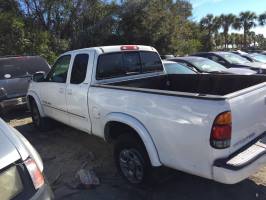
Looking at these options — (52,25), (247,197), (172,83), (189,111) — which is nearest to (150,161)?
(189,111)

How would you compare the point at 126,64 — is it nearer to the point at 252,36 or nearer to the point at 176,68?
the point at 176,68

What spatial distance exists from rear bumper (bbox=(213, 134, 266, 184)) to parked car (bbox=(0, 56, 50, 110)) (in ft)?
21.2

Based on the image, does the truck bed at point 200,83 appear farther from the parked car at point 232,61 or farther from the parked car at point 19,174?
the parked car at point 232,61

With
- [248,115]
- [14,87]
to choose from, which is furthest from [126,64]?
[14,87]

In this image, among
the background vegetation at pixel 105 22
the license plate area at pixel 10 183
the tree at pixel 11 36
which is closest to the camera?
the license plate area at pixel 10 183

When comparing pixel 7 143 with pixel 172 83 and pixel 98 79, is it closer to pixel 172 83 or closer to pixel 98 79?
pixel 98 79

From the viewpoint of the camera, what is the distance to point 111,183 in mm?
4594

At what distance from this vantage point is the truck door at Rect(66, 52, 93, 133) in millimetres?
5098

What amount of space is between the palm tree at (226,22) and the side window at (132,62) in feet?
231

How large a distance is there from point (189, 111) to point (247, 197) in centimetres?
151

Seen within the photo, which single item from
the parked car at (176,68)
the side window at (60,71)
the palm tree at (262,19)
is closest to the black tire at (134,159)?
the side window at (60,71)

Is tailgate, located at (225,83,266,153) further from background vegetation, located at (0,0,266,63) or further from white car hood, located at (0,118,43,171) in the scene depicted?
background vegetation, located at (0,0,266,63)

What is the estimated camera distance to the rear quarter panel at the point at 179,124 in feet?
10.6

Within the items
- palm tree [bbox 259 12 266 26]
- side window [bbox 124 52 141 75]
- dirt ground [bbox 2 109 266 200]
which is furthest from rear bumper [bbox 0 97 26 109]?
palm tree [bbox 259 12 266 26]
